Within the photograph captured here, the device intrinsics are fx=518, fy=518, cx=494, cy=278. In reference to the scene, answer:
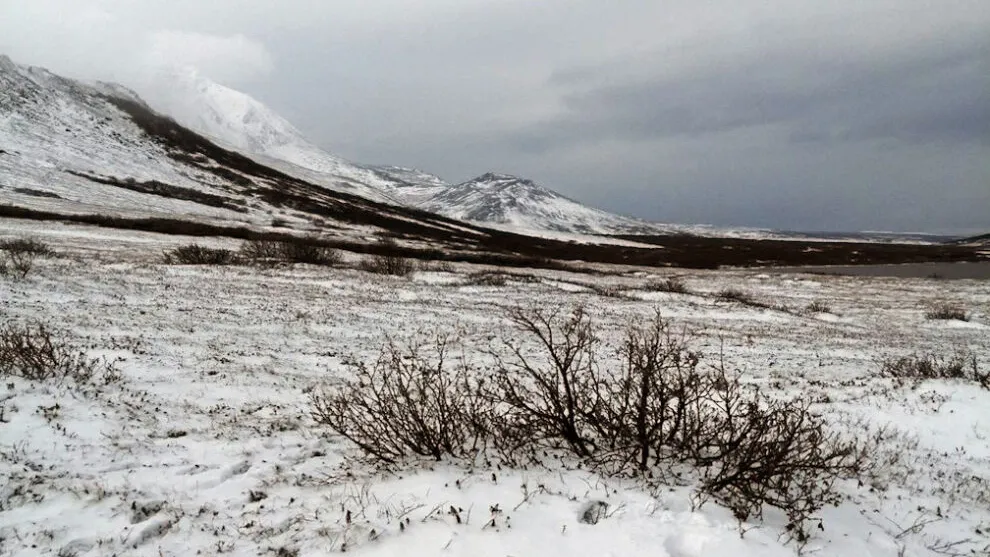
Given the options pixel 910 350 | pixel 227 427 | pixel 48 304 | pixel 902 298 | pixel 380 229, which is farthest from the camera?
pixel 380 229

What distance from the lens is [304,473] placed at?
6391 millimetres

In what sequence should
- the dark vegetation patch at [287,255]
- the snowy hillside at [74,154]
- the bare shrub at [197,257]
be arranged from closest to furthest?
the bare shrub at [197,257] → the dark vegetation patch at [287,255] → the snowy hillside at [74,154]

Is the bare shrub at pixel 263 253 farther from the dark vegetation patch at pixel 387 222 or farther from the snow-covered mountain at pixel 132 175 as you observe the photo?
the snow-covered mountain at pixel 132 175

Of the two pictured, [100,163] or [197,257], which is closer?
[197,257]

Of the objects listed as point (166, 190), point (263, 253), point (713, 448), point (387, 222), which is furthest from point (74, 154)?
point (713, 448)

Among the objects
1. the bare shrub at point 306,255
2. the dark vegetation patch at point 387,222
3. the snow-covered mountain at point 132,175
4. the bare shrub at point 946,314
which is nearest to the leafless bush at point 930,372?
the bare shrub at point 946,314

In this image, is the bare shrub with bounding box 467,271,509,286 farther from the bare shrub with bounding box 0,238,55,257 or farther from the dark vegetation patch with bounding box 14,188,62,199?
the dark vegetation patch with bounding box 14,188,62,199

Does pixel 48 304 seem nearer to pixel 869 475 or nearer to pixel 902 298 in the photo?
pixel 869 475

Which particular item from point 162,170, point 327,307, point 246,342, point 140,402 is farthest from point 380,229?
point 140,402

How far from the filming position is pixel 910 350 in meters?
18.2

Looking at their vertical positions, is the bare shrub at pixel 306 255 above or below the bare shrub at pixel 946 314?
above

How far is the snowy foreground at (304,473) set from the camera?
189 inches

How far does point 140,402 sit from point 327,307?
1115cm

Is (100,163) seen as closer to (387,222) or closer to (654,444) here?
(387,222)
